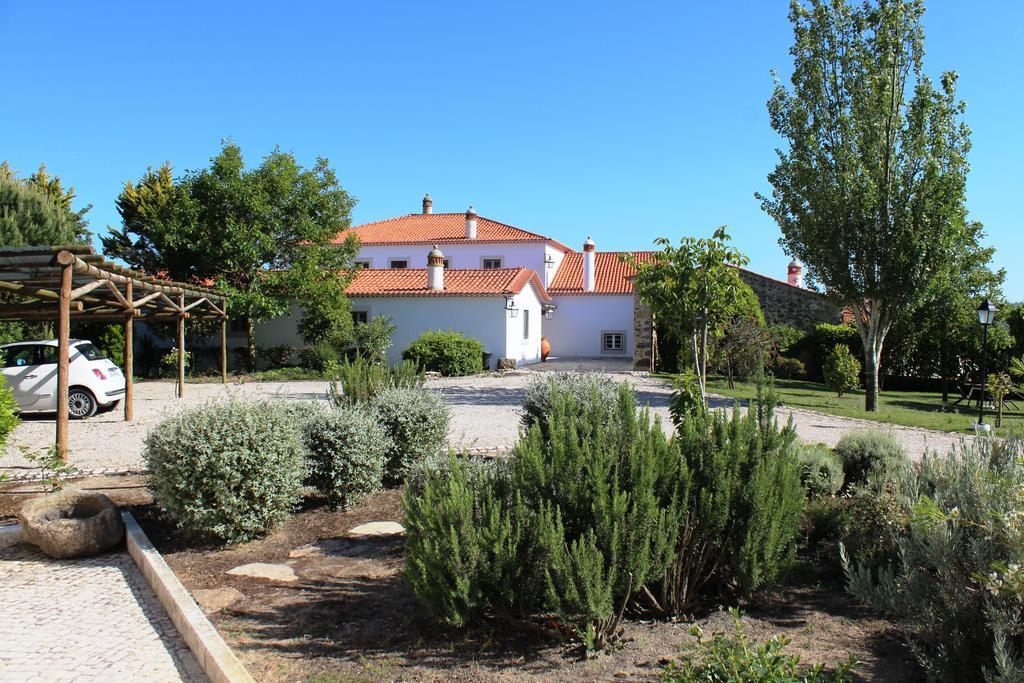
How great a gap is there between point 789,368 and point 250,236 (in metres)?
18.7

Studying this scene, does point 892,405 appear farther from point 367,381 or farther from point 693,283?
point 367,381

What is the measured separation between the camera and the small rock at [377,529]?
5.78 meters

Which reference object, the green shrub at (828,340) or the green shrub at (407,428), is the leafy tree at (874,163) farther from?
the green shrub at (407,428)

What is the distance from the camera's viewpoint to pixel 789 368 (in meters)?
24.7

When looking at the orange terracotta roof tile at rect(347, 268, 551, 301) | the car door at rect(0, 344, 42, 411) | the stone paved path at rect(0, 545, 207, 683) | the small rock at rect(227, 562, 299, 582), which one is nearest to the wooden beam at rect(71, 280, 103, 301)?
the car door at rect(0, 344, 42, 411)

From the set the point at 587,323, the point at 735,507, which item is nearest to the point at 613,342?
the point at 587,323

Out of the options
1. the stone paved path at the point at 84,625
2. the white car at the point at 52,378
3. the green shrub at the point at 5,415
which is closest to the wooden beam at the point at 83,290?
the green shrub at the point at 5,415

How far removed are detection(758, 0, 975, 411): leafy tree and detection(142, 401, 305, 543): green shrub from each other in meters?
14.1

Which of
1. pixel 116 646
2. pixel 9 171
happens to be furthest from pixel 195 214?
pixel 116 646

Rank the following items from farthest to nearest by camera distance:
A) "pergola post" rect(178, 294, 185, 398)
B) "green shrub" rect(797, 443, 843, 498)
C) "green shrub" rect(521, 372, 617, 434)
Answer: "pergola post" rect(178, 294, 185, 398) < "green shrub" rect(521, 372, 617, 434) < "green shrub" rect(797, 443, 843, 498)

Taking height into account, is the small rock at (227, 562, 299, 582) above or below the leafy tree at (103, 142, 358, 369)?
below

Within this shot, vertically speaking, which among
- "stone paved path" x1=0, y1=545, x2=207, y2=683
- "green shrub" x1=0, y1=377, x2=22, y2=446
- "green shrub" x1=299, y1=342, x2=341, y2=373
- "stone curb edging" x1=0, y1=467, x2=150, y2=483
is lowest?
"stone paved path" x1=0, y1=545, x2=207, y2=683

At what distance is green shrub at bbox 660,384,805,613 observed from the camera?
390 cm

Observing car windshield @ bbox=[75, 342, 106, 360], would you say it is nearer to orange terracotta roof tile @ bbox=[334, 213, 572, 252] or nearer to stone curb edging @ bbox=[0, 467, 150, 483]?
stone curb edging @ bbox=[0, 467, 150, 483]
